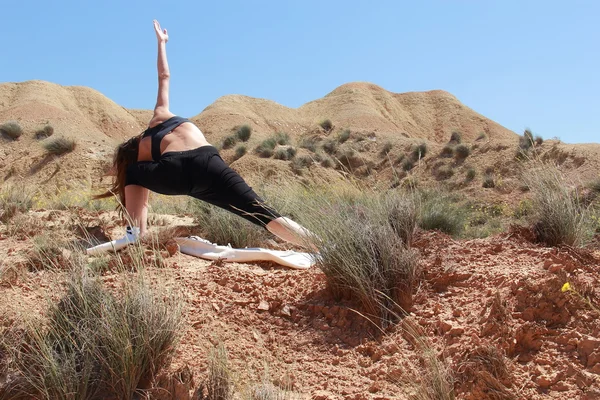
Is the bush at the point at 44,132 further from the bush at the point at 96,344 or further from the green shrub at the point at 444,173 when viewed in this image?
the bush at the point at 96,344

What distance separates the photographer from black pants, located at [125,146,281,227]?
4.92 m

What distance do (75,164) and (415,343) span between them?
76.3ft

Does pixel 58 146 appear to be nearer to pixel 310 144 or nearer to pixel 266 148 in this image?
pixel 266 148


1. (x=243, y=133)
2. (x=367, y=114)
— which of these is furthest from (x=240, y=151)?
(x=367, y=114)

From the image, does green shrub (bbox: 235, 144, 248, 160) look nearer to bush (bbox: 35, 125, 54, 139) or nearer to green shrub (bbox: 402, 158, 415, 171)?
green shrub (bbox: 402, 158, 415, 171)

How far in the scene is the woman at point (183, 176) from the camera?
4914 millimetres

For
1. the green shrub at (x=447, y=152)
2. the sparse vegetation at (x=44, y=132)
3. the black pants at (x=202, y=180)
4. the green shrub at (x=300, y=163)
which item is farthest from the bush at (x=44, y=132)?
the black pants at (x=202, y=180)

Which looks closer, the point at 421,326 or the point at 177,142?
the point at 421,326

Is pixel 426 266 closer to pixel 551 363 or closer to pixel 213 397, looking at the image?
pixel 551 363

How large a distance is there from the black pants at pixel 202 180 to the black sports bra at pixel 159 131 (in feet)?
0.44

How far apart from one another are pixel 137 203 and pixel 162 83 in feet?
3.99

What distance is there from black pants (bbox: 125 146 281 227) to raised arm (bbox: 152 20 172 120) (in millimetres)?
612

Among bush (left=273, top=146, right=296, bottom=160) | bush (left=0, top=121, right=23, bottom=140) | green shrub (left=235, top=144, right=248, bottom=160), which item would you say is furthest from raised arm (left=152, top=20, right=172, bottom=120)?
bush (left=0, top=121, right=23, bottom=140)

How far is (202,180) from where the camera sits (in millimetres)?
4969
